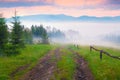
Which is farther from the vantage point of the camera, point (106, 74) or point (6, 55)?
point (6, 55)

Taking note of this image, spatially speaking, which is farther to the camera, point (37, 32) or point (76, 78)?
point (37, 32)

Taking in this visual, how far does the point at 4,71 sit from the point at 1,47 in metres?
20.5

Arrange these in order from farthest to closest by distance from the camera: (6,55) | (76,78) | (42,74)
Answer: (6,55)
(42,74)
(76,78)

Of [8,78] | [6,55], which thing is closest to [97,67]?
[8,78]

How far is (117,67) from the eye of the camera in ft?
81.1

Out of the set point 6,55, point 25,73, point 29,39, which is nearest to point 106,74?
point 25,73

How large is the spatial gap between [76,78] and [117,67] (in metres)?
4.99

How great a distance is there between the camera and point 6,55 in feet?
141


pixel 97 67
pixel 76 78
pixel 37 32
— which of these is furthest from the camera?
pixel 37 32

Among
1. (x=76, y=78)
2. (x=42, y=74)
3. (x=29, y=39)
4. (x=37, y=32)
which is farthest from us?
(x=37, y=32)

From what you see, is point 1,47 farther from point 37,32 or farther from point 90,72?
point 37,32

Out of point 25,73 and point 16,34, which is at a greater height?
point 16,34

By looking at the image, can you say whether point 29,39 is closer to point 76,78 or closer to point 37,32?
point 37,32

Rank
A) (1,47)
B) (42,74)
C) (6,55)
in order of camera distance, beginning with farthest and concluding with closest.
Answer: (1,47)
(6,55)
(42,74)
